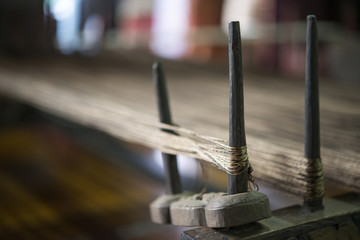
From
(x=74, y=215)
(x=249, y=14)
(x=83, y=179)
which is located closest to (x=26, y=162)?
(x=83, y=179)

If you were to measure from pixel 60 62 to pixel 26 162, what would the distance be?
57 cm

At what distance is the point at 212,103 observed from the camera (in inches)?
42.6

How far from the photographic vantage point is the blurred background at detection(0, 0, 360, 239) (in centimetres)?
142

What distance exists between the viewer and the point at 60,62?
182 centimetres

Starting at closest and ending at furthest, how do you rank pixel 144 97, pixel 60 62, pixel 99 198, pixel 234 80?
pixel 234 80 → pixel 144 97 → pixel 99 198 → pixel 60 62

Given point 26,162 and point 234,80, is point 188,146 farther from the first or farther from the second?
point 26,162

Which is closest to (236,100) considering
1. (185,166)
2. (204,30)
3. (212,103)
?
(212,103)

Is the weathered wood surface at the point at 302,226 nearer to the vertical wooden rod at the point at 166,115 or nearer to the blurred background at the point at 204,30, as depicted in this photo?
the vertical wooden rod at the point at 166,115

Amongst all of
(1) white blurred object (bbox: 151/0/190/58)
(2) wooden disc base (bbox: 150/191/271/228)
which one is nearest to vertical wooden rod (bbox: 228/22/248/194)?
(2) wooden disc base (bbox: 150/191/271/228)

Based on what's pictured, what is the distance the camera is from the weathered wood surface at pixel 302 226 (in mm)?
468

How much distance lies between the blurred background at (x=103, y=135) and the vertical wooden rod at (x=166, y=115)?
3 cm

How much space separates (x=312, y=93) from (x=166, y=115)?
200mm

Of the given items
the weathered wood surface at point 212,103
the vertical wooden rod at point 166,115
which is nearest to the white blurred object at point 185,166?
the weathered wood surface at point 212,103

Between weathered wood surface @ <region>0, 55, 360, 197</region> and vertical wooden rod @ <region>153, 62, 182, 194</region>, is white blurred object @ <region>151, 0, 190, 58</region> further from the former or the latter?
vertical wooden rod @ <region>153, 62, 182, 194</region>
